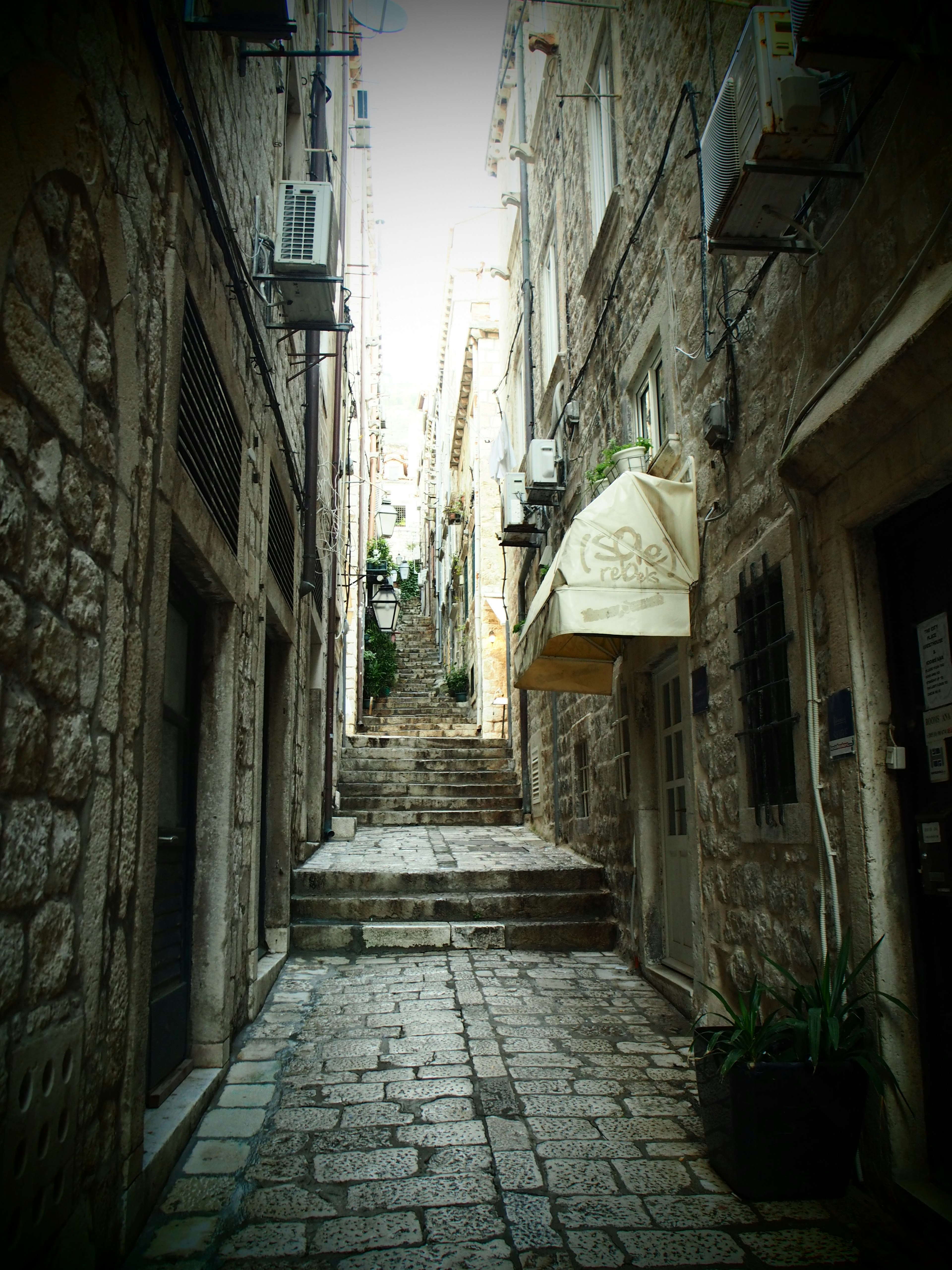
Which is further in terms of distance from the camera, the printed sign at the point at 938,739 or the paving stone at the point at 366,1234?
the printed sign at the point at 938,739

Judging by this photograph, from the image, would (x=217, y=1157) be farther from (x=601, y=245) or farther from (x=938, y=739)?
(x=601, y=245)

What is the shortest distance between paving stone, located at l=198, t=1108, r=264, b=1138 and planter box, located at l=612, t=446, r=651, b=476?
3955mm

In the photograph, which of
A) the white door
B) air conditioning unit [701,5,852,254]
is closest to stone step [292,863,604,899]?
the white door

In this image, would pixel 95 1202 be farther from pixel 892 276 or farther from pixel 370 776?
pixel 370 776

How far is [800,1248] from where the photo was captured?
250cm

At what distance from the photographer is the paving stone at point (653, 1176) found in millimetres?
2867

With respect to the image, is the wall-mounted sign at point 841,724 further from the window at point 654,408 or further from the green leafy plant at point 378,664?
the green leafy plant at point 378,664

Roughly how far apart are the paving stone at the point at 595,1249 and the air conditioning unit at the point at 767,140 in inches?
133

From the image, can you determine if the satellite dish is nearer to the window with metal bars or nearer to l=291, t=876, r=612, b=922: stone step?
the window with metal bars

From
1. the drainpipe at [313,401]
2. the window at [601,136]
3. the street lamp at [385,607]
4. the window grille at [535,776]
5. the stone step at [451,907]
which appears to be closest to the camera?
the stone step at [451,907]

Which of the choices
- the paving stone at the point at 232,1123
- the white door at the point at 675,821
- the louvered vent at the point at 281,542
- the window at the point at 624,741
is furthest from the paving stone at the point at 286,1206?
the window at the point at 624,741

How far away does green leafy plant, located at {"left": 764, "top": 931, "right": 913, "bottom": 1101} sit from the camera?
107 inches

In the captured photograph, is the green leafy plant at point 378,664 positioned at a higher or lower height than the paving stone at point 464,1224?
higher

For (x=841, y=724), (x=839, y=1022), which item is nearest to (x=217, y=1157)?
(x=839, y=1022)
